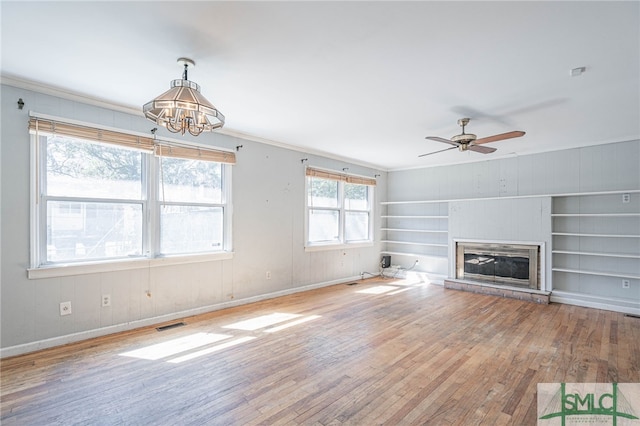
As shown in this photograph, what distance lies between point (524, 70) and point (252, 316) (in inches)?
157

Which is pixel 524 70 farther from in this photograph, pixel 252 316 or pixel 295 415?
pixel 252 316

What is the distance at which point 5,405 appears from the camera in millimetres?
2104

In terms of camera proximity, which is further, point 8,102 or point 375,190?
point 375,190

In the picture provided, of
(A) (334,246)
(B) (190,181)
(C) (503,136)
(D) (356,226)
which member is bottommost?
(A) (334,246)

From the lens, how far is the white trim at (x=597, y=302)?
4371 mm

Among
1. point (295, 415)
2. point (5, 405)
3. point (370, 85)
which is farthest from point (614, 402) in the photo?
point (5, 405)

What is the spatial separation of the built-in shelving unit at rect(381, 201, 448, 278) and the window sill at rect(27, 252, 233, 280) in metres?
4.39

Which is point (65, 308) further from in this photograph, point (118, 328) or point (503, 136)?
point (503, 136)

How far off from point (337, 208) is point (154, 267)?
357 cm

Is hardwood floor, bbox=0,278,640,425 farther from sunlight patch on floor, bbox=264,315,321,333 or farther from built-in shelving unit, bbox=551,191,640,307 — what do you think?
built-in shelving unit, bbox=551,191,640,307

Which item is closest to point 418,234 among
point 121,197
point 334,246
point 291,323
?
point 334,246

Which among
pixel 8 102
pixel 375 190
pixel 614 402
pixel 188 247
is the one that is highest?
pixel 8 102

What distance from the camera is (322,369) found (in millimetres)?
2643

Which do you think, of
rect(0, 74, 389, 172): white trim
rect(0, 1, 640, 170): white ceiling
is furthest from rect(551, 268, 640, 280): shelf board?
rect(0, 74, 389, 172): white trim
